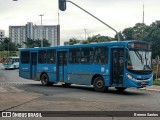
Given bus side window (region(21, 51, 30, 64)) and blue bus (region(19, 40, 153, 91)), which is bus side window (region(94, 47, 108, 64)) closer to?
blue bus (region(19, 40, 153, 91))

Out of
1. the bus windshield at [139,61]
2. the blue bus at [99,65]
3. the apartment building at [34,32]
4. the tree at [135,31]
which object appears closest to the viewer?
the bus windshield at [139,61]

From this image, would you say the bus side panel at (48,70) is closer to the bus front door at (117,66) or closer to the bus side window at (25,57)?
the bus side window at (25,57)

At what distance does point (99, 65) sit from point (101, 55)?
58cm

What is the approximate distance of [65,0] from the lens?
2744 centimetres

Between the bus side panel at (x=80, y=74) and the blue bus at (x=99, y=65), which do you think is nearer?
the blue bus at (x=99, y=65)

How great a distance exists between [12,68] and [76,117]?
57000 mm

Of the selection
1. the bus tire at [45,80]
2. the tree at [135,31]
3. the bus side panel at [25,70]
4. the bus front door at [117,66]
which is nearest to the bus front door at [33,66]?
the bus side panel at [25,70]

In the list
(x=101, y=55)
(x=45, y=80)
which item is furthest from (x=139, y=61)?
(x=45, y=80)

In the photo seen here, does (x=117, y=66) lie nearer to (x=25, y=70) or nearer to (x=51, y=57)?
(x=51, y=57)

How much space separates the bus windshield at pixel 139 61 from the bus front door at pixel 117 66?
1.63 ft

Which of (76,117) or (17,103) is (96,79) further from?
(76,117)

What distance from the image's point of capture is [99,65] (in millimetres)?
21125

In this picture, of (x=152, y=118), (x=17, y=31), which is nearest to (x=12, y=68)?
Answer: (x=152, y=118)

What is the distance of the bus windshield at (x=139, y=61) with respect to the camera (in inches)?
764
